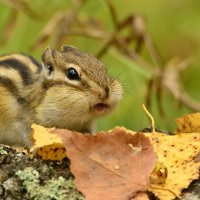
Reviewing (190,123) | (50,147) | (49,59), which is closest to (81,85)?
(49,59)

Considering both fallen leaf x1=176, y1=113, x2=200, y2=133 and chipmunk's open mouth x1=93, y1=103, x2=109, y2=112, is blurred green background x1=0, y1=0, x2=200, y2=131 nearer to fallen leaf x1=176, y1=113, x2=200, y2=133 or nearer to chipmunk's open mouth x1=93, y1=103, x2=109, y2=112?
chipmunk's open mouth x1=93, y1=103, x2=109, y2=112

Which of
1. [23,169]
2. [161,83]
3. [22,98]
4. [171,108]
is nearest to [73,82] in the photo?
[22,98]

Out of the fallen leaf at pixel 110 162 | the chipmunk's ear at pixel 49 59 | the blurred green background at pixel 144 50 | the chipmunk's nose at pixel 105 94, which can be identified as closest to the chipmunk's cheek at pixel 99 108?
the chipmunk's nose at pixel 105 94

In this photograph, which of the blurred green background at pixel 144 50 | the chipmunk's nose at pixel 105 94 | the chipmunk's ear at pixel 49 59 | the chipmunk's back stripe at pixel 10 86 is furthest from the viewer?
the blurred green background at pixel 144 50

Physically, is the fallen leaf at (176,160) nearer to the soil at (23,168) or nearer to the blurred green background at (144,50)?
the soil at (23,168)

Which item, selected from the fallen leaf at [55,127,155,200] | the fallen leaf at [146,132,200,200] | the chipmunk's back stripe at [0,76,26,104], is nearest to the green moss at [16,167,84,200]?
the fallen leaf at [55,127,155,200]

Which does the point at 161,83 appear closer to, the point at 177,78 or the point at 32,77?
the point at 177,78
